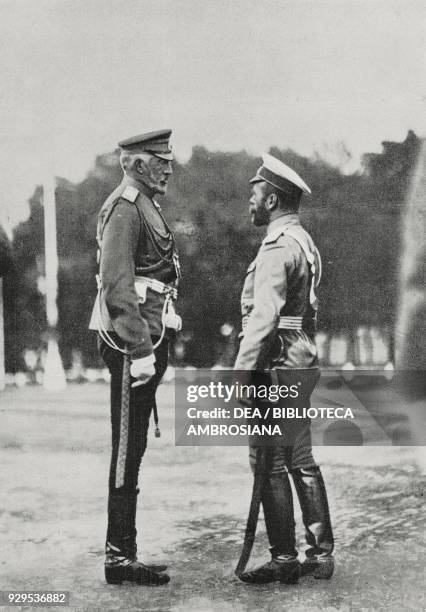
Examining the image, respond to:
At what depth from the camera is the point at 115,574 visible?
376 centimetres

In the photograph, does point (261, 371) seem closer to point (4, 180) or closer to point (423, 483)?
point (423, 483)

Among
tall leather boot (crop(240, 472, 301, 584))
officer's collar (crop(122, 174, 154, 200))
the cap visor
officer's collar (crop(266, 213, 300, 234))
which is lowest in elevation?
tall leather boot (crop(240, 472, 301, 584))

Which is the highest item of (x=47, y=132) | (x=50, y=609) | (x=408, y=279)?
(x=47, y=132)

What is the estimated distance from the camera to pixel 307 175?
13.2ft

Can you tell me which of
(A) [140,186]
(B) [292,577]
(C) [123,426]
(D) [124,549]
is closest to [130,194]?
(A) [140,186]

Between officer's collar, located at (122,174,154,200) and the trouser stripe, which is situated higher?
officer's collar, located at (122,174,154,200)

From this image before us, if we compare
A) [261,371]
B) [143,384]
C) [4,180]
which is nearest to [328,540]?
[261,371]

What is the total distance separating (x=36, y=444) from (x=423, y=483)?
2180mm

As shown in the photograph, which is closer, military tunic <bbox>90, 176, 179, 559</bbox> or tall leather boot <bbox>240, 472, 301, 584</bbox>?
military tunic <bbox>90, 176, 179, 559</bbox>

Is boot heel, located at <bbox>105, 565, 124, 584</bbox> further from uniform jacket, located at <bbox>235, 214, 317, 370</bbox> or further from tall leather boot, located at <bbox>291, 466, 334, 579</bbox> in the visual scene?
uniform jacket, located at <bbox>235, 214, 317, 370</bbox>

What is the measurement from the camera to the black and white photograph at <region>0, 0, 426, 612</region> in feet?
13.1

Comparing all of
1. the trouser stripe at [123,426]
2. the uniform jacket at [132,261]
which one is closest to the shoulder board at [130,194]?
the uniform jacket at [132,261]

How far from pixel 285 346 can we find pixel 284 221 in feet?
2.09

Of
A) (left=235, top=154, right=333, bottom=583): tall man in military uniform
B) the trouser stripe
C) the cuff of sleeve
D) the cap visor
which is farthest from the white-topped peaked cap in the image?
the trouser stripe
